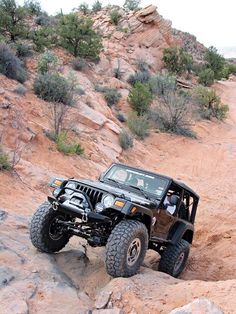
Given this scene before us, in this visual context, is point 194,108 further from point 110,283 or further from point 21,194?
point 110,283

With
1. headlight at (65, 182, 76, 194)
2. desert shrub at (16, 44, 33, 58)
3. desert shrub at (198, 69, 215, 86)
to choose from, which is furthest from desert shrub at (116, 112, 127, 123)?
desert shrub at (198, 69, 215, 86)

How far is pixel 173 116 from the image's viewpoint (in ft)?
68.3

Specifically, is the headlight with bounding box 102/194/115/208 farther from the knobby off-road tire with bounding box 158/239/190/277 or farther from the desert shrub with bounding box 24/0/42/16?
the desert shrub with bounding box 24/0/42/16

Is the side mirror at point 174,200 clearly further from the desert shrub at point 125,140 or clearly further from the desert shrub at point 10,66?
the desert shrub at point 10,66

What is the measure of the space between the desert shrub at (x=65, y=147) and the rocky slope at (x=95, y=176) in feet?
0.72

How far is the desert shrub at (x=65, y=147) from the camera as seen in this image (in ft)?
41.9

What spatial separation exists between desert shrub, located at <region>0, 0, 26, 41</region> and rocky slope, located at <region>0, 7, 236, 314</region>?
2549 mm

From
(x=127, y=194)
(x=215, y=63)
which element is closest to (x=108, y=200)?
(x=127, y=194)

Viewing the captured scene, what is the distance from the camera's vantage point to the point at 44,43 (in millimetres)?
22688

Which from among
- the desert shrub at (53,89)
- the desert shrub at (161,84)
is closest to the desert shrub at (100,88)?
the desert shrub at (161,84)

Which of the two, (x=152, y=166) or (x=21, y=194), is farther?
(x=152, y=166)

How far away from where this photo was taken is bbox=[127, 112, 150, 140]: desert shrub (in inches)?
744

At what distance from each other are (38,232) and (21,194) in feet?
10.8

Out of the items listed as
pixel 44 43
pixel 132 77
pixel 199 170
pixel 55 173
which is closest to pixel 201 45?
pixel 132 77
